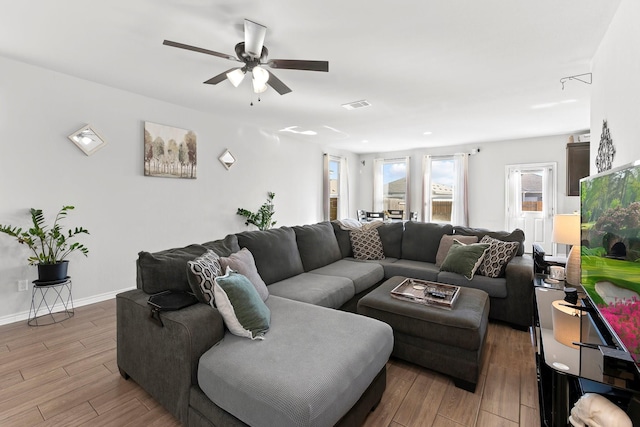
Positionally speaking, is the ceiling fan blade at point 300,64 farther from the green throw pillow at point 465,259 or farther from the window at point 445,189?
the window at point 445,189

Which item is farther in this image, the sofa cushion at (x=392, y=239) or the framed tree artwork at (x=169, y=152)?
the sofa cushion at (x=392, y=239)

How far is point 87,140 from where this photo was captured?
3371mm

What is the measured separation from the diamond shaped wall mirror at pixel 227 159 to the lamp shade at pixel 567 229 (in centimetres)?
440

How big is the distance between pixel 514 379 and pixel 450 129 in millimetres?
4534

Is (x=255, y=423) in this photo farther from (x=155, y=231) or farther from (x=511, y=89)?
(x=511, y=89)

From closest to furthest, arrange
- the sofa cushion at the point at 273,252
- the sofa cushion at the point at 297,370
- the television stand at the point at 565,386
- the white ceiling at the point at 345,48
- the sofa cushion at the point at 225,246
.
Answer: the television stand at the point at 565,386 < the sofa cushion at the point at 297,370 < the white ceiling at the point at 345,48 < the sofa cushion at the point at 225,246 < the sofa cushion at the point at 273,252

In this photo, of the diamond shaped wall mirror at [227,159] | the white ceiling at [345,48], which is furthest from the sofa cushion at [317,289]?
the diamond shaped wall mirror at [227,159]

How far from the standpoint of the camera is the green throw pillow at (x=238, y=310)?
1655mm

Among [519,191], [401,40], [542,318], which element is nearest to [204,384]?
[542,318]

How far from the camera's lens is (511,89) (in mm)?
3504

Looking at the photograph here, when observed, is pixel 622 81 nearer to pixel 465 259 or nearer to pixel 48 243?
pixel 465 259

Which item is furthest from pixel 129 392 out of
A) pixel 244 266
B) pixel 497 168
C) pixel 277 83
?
pixel 497 168

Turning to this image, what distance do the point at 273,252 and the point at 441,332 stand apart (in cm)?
161

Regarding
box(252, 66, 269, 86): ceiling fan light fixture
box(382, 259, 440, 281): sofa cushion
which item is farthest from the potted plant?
box(382, 259, 440, 281): sofa cushion
